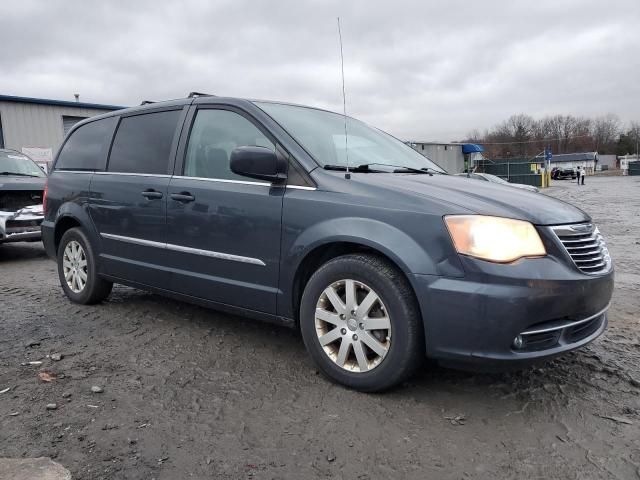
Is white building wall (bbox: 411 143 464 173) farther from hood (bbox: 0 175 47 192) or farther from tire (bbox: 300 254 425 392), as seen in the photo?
tire (bbox: 300 254 425 392)

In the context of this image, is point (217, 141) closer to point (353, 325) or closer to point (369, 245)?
point (369, 245)

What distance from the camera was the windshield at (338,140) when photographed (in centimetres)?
338

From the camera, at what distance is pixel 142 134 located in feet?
13.8

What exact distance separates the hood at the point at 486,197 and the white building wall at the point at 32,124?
19.7m

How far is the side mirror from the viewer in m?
3.05

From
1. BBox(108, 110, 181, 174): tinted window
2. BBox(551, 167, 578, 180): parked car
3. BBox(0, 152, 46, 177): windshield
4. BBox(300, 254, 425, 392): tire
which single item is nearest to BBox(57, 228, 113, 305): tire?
BBox(108, 110, 181, 174): tinted window

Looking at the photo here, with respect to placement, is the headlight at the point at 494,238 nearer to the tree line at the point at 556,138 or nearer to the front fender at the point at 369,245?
the front fender at the point at 369,245

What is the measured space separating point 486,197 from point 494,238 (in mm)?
→ 344

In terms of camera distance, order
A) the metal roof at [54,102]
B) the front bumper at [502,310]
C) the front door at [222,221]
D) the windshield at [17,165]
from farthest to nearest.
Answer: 1. the metal roof at [54,102]
2. the windshield at [17,165]
3. the front door at [222,221]
4. the front bumper at [502,310]

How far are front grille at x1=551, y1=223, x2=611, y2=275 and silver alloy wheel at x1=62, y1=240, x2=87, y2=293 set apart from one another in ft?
12.9

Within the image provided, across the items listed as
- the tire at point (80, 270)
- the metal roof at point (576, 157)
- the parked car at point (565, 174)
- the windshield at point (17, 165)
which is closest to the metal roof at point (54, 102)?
the windshield at point (17, 165)

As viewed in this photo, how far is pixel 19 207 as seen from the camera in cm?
779

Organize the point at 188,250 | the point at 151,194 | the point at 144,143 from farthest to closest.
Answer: the point at 144,143 < the point at 151,194 < the point at 188,250

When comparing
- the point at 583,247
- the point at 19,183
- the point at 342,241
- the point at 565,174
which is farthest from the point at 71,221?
the point at 565,174
